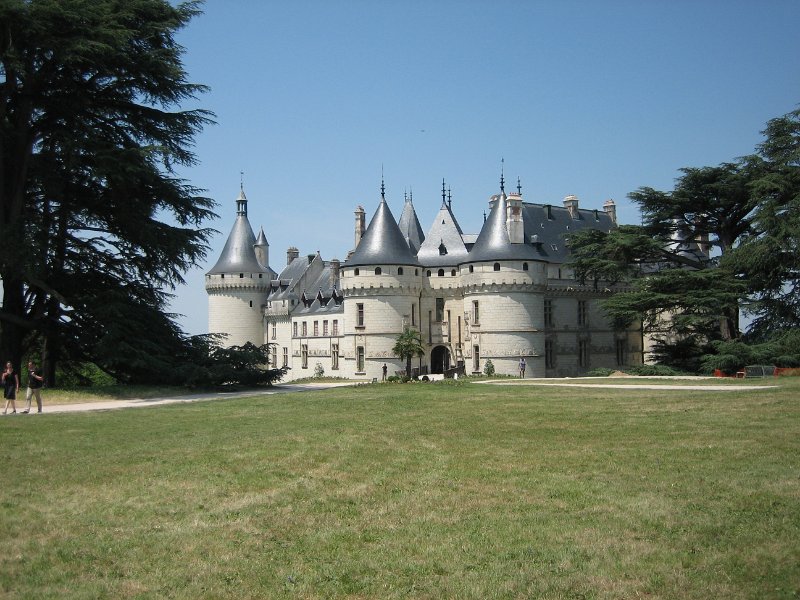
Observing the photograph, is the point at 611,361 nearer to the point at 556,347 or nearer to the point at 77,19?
the point at 556,347

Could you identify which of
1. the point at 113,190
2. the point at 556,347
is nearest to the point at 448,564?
the point at 113,190

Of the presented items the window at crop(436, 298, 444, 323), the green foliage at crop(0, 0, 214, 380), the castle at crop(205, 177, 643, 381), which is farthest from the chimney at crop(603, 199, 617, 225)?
the green foliage at crop(0, 0, 214, 380)

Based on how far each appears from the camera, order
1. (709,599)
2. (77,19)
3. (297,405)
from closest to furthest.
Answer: (709,599), (297,405), (77,19)

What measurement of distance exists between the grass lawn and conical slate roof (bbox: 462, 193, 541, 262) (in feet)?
90.4

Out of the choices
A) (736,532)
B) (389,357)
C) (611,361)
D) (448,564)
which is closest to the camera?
(448,564)

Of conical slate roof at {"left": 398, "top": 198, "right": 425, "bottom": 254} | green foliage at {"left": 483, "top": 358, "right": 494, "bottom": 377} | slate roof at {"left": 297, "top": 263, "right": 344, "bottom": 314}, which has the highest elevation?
conical slate roof at {"left": 398, "top": 198, "right": 425, "bottom": 254}

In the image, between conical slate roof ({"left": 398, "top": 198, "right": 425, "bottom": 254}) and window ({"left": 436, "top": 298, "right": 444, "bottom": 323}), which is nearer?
window ({"left": 436, "top": 298, "right": 444, "bottom": 323})

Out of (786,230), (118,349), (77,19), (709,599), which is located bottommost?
(709,599)

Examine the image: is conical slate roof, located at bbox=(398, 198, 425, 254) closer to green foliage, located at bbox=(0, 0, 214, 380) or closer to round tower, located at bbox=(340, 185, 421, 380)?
round tower, located at bbox=(340, 185, 421, 380)

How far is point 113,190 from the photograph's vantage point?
24.0 m

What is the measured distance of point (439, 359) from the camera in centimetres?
4606

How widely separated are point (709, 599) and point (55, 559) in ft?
17.2

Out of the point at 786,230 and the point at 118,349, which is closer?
the point at 118,349

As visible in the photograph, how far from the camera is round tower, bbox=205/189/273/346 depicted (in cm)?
5850
